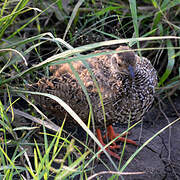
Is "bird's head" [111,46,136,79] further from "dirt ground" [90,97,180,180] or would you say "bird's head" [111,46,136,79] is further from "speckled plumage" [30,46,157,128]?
"dirt ground" [90,97,180,180]

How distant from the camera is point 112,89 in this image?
2854mm

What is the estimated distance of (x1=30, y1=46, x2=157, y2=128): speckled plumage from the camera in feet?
9.32

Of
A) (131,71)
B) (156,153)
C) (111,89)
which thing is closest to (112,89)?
(111,89)

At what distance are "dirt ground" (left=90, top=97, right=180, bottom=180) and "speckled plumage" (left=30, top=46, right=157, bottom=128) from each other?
232 mm

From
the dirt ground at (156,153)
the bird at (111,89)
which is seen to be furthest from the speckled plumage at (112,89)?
the dirt ground at (156,153)

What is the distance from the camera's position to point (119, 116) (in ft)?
9.46

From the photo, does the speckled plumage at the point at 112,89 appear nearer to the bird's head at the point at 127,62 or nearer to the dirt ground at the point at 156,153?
the bird's head at the point at 127,62

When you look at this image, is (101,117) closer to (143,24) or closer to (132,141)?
(132,141)

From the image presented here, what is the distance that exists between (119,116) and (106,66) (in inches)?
17.6

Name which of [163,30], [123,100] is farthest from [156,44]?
[123,100]

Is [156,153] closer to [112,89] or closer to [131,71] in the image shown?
[112,89]

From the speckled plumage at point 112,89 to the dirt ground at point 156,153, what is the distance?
23 centimetres

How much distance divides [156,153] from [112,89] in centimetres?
68

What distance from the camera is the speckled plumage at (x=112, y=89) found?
2.84 meters
